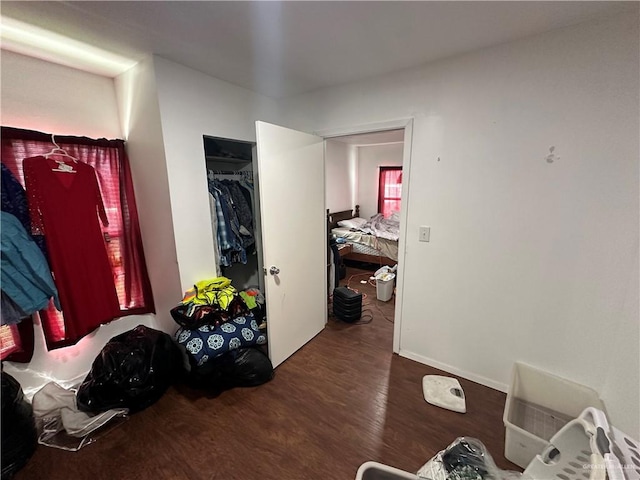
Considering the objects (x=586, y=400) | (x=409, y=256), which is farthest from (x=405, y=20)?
(x=586, y=400)

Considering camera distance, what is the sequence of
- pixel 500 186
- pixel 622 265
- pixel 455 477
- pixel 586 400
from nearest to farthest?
pixel 455 477, pixel 622 265, pixel 586 400, pixel 500 186

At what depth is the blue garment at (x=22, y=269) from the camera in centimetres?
139

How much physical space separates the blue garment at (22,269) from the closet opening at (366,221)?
2393 millimetres

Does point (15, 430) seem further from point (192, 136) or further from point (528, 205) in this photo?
point (528, 205)

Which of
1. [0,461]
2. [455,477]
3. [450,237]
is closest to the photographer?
[455,477]

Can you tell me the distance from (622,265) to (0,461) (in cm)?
352

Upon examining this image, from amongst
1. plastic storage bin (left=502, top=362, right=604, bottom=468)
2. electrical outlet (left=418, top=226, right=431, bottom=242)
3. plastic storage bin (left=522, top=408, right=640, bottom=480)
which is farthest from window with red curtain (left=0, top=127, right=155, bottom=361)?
plastic storage bin (left=502, top=362, right=604, bottom=468)

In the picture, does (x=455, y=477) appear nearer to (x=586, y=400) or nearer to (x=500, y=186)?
(x=586, y=400)

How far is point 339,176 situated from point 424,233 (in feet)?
11.3

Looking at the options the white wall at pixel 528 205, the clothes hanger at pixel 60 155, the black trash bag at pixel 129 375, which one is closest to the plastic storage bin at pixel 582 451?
the white wall at pixel 528 205

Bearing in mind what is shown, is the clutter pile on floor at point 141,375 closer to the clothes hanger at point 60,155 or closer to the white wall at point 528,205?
the clothes hanger at point 60,155

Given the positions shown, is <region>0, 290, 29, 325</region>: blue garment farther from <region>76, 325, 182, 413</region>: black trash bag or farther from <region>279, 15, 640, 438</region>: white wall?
<region>279, 15, 640, 438</region>: white wall

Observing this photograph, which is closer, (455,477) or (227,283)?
(455,477)

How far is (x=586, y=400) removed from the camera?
156 centimetres
